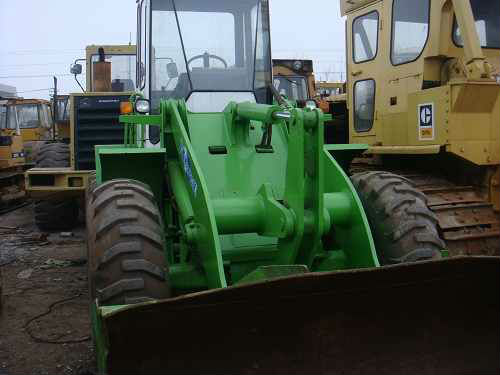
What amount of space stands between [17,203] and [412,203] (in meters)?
12.4

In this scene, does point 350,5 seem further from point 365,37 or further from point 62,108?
point 62,108

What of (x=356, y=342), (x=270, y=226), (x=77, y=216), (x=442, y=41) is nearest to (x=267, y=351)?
(x=356, y=342)

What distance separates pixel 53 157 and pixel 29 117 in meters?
11.0

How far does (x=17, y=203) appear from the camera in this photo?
1435 cm

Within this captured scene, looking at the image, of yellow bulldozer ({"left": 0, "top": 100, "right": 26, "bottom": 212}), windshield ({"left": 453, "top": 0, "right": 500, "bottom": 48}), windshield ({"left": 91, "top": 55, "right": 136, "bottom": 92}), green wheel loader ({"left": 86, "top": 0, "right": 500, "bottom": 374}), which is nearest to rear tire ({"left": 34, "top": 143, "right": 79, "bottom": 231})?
windshield ({"left": 91, "top": 55, "right": 136, "bottom": 92})

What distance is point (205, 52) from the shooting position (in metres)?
4.95

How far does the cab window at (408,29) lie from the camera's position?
19.9ft

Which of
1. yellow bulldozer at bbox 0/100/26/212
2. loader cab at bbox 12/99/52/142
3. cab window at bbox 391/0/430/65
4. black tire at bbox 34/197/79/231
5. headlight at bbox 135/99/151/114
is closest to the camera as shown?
headlight at bbox 135/99/151/114

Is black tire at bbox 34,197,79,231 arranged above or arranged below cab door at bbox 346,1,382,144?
below

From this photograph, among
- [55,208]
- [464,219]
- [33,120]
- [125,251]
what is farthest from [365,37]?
[33,120]

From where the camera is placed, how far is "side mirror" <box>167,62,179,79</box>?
4926 millimetres

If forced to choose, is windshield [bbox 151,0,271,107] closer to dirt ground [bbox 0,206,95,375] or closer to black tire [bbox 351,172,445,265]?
black tire [bbox 351,172,445,265]

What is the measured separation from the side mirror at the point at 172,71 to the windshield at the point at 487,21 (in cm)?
338

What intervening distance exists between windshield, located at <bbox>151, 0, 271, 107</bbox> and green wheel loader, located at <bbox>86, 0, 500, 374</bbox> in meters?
0.01
